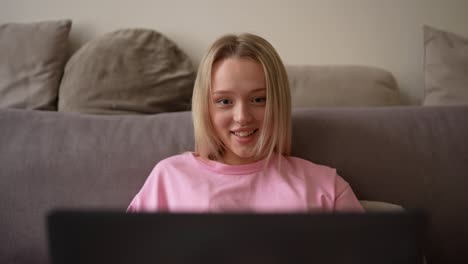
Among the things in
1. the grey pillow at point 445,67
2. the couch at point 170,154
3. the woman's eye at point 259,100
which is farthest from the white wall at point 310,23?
the woman's eye at point 259,100

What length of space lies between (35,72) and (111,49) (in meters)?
0.27

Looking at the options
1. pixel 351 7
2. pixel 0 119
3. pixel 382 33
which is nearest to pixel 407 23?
pixel 382 33

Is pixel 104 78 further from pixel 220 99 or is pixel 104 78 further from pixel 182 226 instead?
pixel 182 226

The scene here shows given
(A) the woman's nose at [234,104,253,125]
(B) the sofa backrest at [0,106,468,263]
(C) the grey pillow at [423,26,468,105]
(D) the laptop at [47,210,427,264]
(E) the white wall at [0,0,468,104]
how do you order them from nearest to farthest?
1. (D) the laptop at [47,210,427,264]
2. (A) the woman's nose at [234,104,253,125]
3. (B) the sofa backrest at [0,106,468,263]
4. (C) the grey pillow at [423,26,468,105]
5. (E) the white wall at [0,0,468,104]

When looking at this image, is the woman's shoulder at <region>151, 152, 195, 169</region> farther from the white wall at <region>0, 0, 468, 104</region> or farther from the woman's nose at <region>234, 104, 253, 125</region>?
the white wall at <region>0, 0, 468, 104</region>

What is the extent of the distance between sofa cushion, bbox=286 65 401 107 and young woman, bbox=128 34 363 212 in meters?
0.30


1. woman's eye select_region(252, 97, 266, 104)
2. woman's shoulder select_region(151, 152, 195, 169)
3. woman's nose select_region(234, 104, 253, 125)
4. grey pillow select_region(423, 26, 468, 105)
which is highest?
grey pillow select_region(423, 26, 468, 105)

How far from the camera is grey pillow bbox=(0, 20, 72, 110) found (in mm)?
1205

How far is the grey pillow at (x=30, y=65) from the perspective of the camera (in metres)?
1.21

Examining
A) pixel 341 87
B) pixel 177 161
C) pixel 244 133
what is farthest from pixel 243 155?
pixel 341 87

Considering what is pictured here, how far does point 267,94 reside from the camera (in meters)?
0.85

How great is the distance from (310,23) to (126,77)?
645 mm

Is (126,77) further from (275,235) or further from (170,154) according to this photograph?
(275,235)

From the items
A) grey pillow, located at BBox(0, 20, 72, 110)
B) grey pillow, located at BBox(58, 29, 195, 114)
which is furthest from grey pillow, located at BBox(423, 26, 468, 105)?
grey pillow, located at BBox(0, 20, 72, 110)
